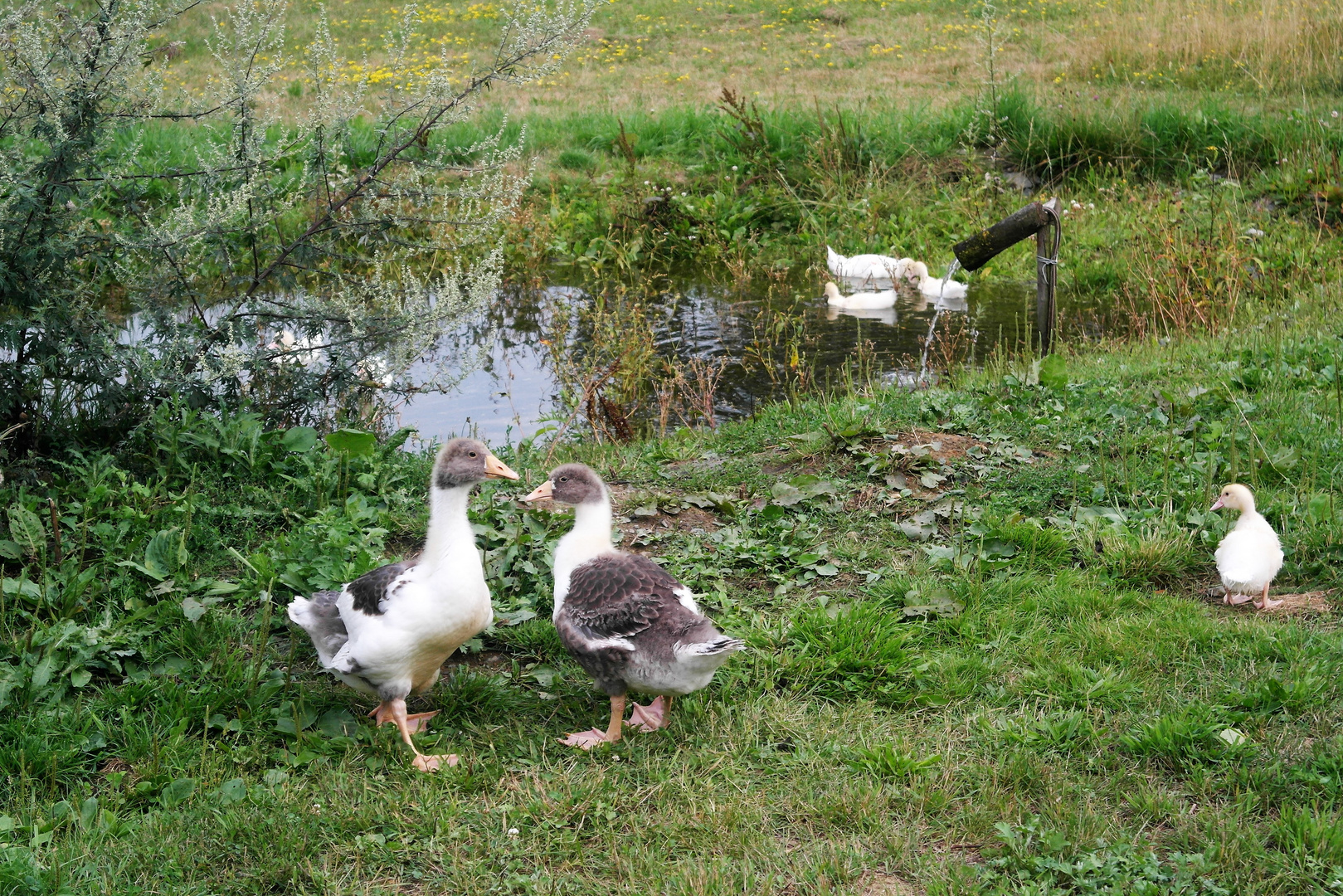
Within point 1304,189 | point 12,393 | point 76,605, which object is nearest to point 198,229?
point 12,393

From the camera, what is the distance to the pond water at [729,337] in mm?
8562

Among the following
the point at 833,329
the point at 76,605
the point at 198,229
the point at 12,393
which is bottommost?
the point at 833,329

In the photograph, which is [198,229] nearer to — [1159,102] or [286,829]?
[286,829]

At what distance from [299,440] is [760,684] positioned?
284 cm

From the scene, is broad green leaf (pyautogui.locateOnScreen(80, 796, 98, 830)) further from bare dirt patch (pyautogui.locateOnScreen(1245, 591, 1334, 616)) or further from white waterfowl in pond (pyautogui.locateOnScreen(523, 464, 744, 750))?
bare dirt patch (pyautogui.locateOnScreen(1245, 591, 1334, 616))

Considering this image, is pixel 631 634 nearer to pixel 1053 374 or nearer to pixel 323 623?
pixel 323 623

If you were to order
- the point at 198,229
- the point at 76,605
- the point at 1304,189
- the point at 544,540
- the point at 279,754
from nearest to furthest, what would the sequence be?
the point at 279,754, the point at 76,605, the point at 544,540, the point at 198,229, the point at 1304,189

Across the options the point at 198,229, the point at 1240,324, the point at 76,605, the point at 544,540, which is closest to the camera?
the point at 76,605

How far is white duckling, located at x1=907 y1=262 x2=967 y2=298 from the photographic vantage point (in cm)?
1077

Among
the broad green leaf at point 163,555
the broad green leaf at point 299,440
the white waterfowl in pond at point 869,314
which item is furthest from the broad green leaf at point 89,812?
the white waterfowl in pond at point 869,314

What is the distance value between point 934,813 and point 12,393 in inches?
183

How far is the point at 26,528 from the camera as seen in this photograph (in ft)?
15.2

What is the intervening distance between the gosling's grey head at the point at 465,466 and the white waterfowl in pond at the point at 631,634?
1.62 feet

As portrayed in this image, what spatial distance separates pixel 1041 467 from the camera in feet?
19.3
